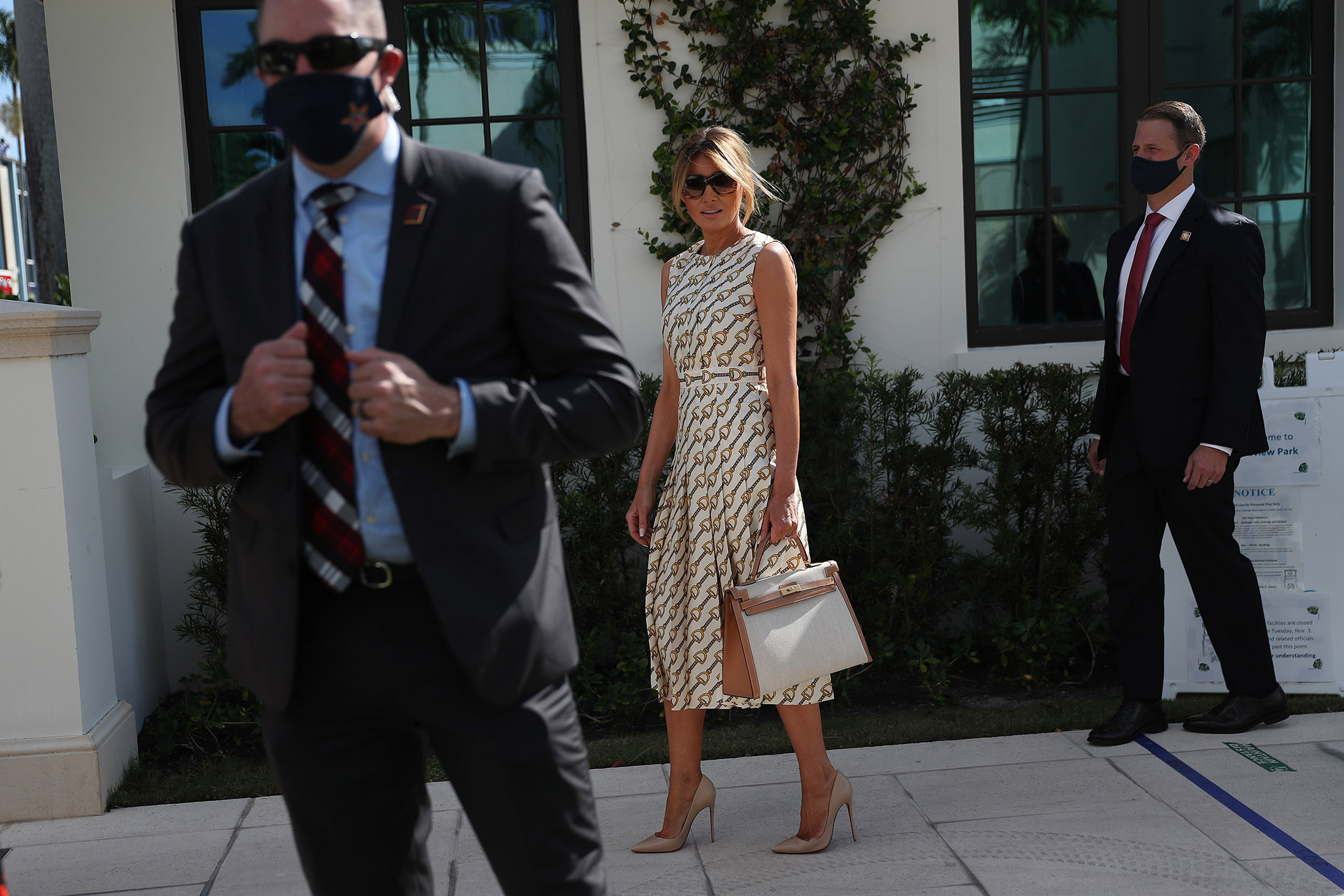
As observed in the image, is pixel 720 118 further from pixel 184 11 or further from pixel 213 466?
pixel 213 466

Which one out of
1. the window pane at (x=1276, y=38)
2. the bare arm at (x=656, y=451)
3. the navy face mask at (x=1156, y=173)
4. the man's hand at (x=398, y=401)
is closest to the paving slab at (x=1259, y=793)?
the bare arm at (x=656, y=451)

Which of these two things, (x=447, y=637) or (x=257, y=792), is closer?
(x=447, y=637)

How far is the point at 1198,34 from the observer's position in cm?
550

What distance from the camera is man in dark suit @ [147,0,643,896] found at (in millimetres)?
1637

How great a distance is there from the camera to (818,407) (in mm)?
4859

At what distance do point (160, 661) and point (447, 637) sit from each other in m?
4.06

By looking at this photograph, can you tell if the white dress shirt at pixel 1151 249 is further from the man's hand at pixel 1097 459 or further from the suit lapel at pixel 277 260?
the suit lapel at pixel 277 260

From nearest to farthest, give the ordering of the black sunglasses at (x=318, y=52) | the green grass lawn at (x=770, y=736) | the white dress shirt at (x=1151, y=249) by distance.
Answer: the black sunglasses at (x=318, y=52) → the white dress shirt at (x=1151, y=249) → the green grass lawn at (x=770, y=736)

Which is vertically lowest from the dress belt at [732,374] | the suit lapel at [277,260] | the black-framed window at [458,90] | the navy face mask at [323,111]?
the dress belt at [732,374]

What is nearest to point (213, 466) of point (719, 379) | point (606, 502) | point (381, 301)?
point (381, 301)

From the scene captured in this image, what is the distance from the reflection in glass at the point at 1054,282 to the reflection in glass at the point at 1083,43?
2.16ft

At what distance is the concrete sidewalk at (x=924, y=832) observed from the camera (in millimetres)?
3094

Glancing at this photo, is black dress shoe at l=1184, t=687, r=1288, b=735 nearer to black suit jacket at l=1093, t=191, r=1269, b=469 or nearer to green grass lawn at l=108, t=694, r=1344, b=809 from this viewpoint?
green grass lawn at l=108, t=694, r=1344, b=809

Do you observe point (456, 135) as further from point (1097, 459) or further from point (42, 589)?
point (1097, 459)
